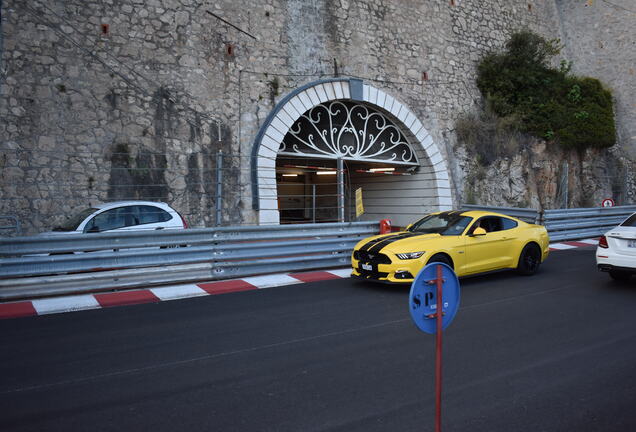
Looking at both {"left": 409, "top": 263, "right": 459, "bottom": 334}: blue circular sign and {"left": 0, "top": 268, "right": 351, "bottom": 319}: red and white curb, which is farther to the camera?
{"left": 0, "top": 268, "right": 351, "bottom": 319}: red and white curb

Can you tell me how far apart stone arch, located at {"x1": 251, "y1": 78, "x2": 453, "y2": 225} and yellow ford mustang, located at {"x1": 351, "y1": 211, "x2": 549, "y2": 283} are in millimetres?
5369

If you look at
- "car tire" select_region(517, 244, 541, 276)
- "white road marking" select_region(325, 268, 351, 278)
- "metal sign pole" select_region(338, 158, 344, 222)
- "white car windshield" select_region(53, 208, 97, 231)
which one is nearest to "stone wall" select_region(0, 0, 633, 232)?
"white car windshield" select_region(53, 208, 97, 231)

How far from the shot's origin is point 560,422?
12.1 feet

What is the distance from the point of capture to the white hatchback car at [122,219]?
9.88m

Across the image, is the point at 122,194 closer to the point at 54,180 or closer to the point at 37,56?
the point at 54,180

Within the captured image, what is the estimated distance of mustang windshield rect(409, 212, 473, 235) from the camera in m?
9.34

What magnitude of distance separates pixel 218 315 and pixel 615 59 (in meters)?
26.0

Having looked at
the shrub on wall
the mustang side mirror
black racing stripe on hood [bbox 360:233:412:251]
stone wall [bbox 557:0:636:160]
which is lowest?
black racing stripe on hood [bbox 360:233:412:251]

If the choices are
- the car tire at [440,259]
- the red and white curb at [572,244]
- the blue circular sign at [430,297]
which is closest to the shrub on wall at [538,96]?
the red and white curb at [572,244]

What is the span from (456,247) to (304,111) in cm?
777

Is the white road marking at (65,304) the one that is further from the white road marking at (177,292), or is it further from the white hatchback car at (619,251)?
the white hatchback car at (619,251)

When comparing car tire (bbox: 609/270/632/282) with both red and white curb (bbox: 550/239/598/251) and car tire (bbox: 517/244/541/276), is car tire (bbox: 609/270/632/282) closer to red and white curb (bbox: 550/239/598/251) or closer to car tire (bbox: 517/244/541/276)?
car tire (bbox: 517/244/541/276)

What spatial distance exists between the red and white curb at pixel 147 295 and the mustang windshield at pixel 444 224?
182 cm

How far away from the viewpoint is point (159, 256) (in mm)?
9016
